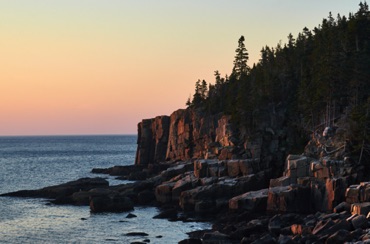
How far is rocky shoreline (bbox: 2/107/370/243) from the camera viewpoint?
50.3 meters

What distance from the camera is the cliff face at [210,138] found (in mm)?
82625

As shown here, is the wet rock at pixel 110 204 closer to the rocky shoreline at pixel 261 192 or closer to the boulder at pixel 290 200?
the rocky shoreline at pixel 261 192

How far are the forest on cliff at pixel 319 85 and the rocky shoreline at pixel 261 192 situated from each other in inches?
108

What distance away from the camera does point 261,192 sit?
67062 mm

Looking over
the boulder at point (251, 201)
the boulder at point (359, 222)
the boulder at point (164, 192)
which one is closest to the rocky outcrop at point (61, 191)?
the boulder at point (164, 192)

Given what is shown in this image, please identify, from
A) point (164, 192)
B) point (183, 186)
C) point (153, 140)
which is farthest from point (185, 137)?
point (183, 186)

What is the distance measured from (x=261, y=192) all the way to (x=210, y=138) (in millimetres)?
44488

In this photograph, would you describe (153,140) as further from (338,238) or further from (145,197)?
(338,238)

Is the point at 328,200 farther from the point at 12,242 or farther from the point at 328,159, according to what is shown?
the point at 12,242

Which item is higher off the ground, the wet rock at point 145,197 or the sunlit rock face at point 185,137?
the sunlit rock face at point 185,137

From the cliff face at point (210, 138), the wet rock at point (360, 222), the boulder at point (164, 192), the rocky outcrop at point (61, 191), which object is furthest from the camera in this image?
the rocky outcrop at point (61, 191)

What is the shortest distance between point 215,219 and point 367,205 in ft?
60.3

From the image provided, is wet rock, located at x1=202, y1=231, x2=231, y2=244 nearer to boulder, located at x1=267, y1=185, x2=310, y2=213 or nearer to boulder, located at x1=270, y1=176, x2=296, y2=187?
boulder, located at x1=267, y1=185, x2=310, y2=213

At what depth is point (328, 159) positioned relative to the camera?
65.8m
